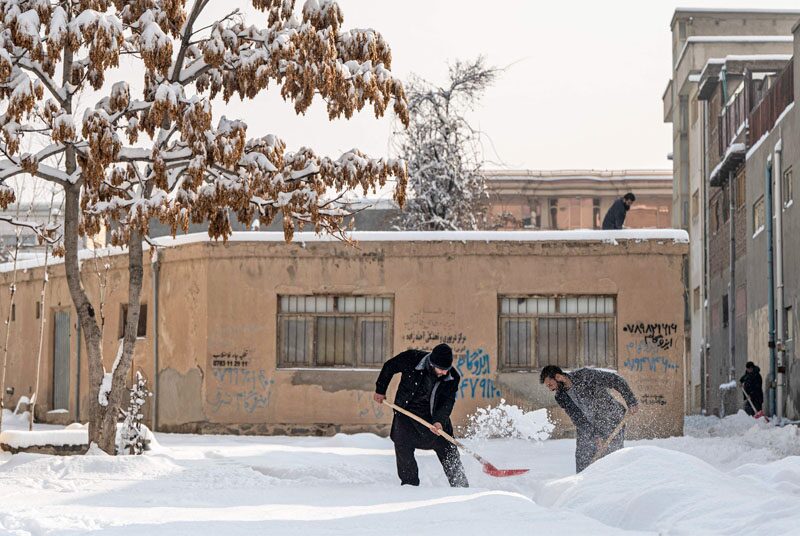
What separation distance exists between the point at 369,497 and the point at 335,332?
10500mm

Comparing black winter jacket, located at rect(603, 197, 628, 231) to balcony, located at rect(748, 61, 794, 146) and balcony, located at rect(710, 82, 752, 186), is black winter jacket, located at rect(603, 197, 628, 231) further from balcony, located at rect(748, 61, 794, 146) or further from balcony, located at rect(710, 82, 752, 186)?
balcony, located at rect(710, 82, 752, 186)

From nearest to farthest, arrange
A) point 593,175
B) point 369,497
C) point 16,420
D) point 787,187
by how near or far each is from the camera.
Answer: point 369,497, point 16,420, point 787,187, point 593,175

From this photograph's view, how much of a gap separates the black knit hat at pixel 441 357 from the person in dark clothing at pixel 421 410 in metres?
0.07

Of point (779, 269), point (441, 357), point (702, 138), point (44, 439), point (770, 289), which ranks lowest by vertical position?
point (44, 439)

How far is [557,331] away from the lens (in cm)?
2116

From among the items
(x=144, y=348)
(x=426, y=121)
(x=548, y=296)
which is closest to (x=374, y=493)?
(x=548, y=296)

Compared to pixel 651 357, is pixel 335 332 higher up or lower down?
higher up

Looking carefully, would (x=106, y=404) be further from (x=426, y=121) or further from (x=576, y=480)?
(x=426, y=121)

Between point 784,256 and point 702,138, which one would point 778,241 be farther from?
point 702,138

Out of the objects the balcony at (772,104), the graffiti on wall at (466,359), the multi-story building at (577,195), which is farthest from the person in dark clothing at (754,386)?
the multi-story building at (577,195)

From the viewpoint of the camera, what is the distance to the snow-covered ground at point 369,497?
868cm

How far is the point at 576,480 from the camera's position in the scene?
10.8m

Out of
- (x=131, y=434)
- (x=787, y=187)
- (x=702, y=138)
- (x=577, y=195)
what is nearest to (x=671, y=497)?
(x=131, y=434)

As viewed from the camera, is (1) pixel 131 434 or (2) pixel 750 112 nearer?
(1) pixel 131 434
